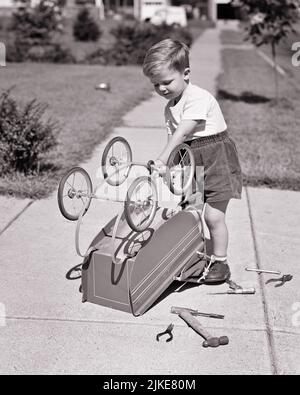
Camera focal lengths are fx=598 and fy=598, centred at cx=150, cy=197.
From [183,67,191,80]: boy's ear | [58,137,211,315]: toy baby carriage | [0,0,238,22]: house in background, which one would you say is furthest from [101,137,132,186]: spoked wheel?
[0,0,238,22]: house in background

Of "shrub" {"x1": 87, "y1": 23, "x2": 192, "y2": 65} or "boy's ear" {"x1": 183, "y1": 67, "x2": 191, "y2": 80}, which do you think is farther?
"shrub" {"x1": 87, "y1": 23, "x2": 192, "y2": 65}

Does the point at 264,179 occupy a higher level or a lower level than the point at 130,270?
lower

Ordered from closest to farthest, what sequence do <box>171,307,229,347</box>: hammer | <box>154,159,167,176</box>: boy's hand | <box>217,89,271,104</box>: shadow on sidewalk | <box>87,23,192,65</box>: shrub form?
<box>171,307,229,347</box>: hammer → <box>154,159,167,176</box>: boy's hand → <box>217,89,271,104</box>: shadow on sidewalk → <box>87,23,192,65</box>: shrub

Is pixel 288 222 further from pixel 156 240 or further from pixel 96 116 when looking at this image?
pixel 96 116

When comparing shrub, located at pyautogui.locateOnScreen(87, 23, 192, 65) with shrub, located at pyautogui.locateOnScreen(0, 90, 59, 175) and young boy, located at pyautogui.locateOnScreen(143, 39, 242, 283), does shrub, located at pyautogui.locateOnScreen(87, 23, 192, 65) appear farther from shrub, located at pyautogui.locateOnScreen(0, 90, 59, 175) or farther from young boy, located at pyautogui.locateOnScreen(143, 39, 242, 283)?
young boy, located at pyautogui.locateOnScreen(143, 39, 242, 283)

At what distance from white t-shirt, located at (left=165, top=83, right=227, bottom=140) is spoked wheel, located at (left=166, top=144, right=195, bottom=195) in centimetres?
15

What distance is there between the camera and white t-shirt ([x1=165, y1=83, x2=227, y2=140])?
11.0 ft

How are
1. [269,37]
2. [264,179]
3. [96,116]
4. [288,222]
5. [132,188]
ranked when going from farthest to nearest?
1. [269,37]
2. [96,116]
3. [264,179]
4. [288,222]
5. [132,188]

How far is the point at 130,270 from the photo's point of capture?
3.16 m

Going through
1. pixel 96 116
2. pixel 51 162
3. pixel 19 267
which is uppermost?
pixel 19 267

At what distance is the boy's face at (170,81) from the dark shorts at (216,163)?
1.12 feet

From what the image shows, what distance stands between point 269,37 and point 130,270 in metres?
7.87

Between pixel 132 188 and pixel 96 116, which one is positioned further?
pixel 96 116

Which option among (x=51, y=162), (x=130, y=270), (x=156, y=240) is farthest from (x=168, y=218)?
(x=51, y=162)
